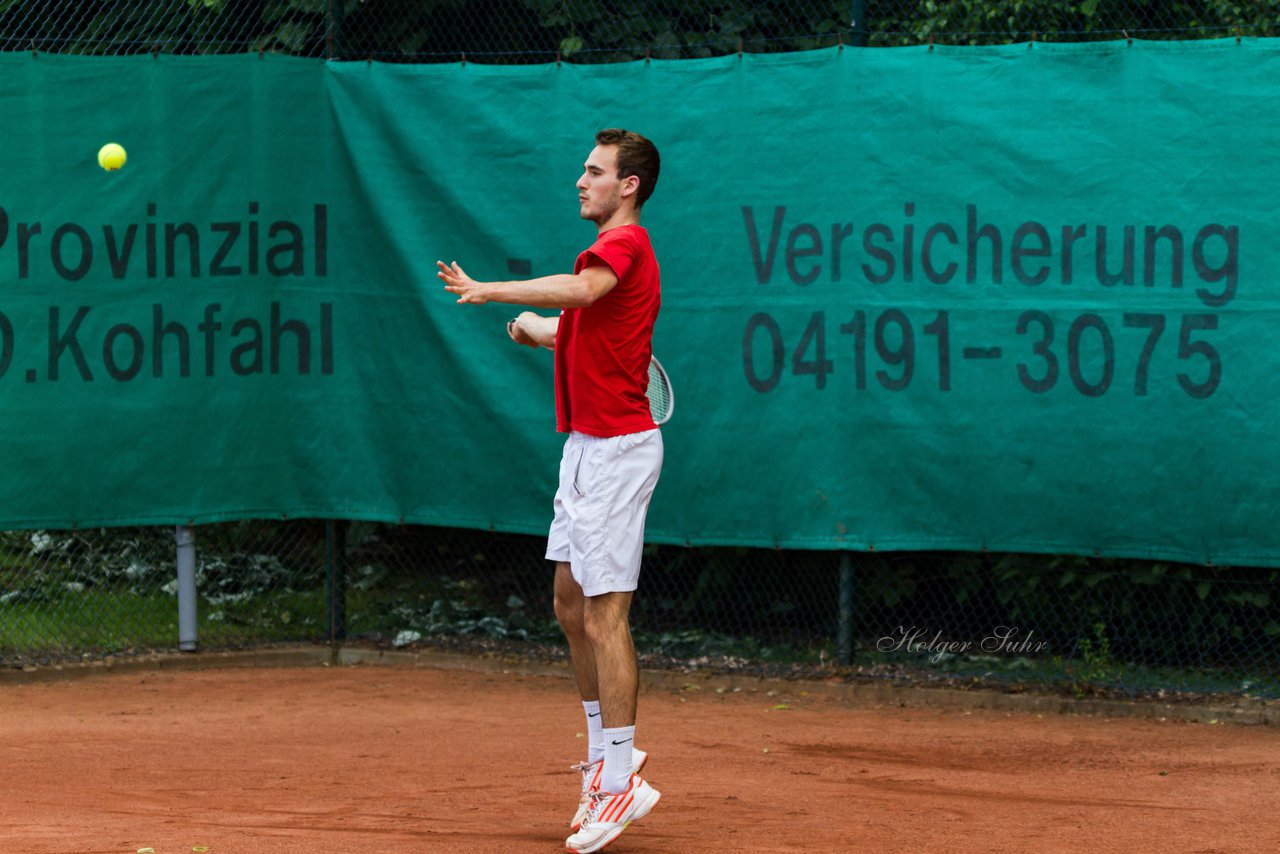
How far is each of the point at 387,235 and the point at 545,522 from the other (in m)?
1.49

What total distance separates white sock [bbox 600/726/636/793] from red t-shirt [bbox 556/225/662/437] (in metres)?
0.84

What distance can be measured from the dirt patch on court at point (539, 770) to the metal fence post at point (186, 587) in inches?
7.0

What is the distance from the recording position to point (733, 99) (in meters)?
7.16

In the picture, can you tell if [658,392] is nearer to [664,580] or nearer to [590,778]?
[590,778]

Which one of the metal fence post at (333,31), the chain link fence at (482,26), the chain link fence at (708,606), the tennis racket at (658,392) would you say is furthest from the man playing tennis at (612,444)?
A: the metal fence post at (333,31)

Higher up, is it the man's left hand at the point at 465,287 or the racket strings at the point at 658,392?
the man's left hand at the point at 465,287

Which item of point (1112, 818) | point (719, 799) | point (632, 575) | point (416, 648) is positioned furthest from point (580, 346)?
point (416, 648)

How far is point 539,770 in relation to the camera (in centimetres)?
588

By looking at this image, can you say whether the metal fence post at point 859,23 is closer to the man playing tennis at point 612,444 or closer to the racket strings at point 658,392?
the racket strings at point 658,392

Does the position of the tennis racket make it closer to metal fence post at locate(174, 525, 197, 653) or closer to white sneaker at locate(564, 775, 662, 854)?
white sneaker at locate(564, 775, 662, 854)

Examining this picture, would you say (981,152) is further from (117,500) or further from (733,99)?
(117,500)

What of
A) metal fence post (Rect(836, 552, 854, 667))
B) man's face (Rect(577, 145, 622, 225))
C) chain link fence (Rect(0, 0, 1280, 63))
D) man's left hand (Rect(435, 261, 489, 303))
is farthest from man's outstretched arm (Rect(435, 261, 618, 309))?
chain link fence (Rect(0, 0, 1280, 63))

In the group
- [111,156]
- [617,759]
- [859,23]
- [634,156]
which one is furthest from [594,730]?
[111,156]

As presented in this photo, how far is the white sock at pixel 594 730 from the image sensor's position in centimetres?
496
